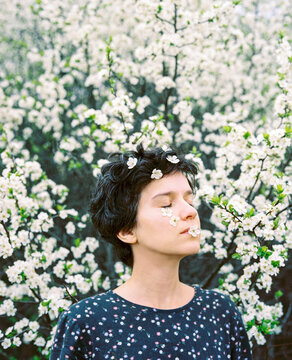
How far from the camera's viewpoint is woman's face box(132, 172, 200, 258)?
5.71 feet

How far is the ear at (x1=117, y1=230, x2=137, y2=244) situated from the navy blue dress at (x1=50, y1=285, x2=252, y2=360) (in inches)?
9.5

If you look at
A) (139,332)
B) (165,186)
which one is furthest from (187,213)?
(139,332)

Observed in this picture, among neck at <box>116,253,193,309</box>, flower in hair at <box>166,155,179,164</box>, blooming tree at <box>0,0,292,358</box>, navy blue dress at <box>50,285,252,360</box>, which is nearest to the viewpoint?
navy blue dress at <box>50,285,252,360</box>

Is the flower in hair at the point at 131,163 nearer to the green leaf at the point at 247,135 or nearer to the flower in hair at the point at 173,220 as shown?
the flower in hair at the point at 173,220

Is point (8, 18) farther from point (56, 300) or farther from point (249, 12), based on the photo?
point (56, 300)

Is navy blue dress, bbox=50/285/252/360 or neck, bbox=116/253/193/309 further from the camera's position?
neck, bbox=116/253/193/309

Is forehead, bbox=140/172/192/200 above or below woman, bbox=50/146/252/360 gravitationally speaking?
above

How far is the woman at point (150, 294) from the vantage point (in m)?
1.70

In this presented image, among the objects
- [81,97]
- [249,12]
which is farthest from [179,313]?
[249,12]

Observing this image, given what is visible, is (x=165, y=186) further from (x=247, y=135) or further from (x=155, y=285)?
(x=247, y=135)

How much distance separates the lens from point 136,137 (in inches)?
112

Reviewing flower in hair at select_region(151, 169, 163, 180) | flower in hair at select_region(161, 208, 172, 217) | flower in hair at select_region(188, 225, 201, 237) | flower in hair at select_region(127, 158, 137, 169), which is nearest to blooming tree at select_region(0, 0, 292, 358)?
flower in hair at select_region(127, 158, 137, 169)

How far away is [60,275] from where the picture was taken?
2994 millimetres

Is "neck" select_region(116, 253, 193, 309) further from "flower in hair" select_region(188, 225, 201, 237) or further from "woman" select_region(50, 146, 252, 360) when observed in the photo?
"flower in hair" select_region(188, 225, 201, 237)
